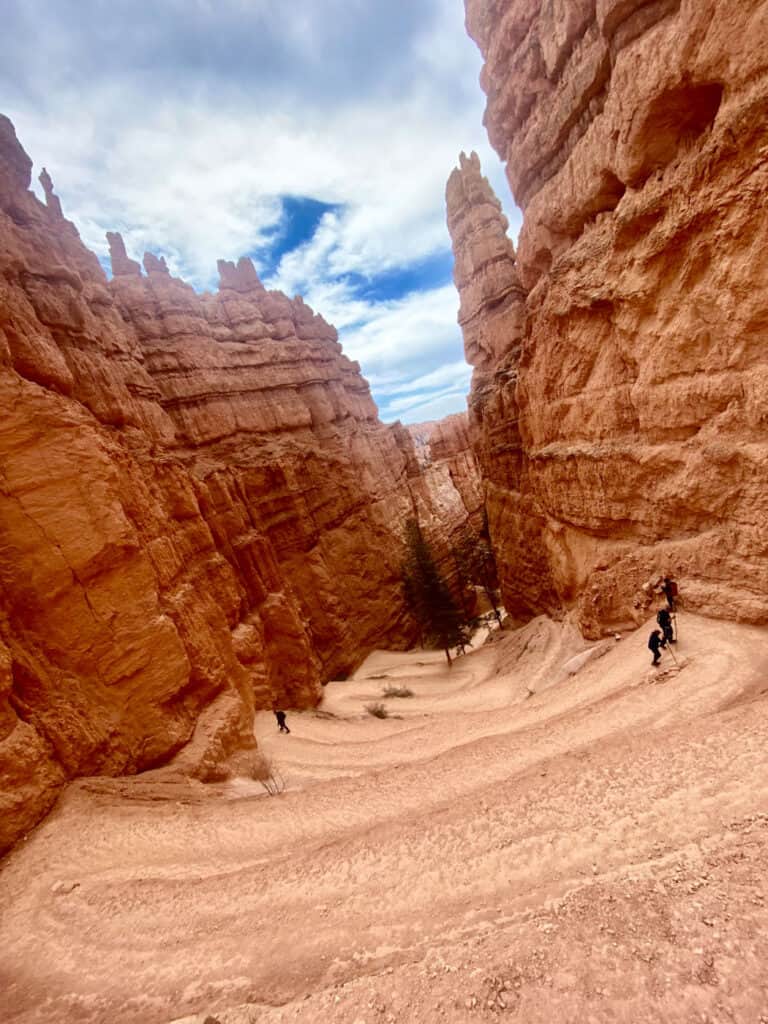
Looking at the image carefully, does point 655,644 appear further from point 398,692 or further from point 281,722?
point 398,692

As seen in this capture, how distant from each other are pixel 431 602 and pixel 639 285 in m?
22.7

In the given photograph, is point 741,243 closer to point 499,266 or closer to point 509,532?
point 509,532

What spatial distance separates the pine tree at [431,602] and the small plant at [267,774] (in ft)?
53.8

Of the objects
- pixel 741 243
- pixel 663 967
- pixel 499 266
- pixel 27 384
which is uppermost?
pixel 499 266

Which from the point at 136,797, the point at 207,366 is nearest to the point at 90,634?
the point at 136,797

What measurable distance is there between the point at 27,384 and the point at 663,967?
17478 mm

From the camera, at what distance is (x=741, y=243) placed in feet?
36.4

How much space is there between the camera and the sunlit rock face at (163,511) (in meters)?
11.8

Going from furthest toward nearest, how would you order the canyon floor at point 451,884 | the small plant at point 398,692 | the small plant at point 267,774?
the small plant at point 398,692 < the small plant at point 267,774 < the canyon floor at point 451,884

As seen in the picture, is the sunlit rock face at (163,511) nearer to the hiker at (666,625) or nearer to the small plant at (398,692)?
the small plant at (398,692)

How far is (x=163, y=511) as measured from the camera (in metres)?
18.8

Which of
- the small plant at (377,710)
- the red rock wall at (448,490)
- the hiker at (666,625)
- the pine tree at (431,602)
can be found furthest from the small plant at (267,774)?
the red rock wall at (448,490)

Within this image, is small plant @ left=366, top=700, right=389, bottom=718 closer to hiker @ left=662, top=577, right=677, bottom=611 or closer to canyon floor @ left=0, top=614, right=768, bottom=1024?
canyon floor @ left=0, top=614, right=768, bottom=1024

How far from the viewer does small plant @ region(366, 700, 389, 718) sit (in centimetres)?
2212
